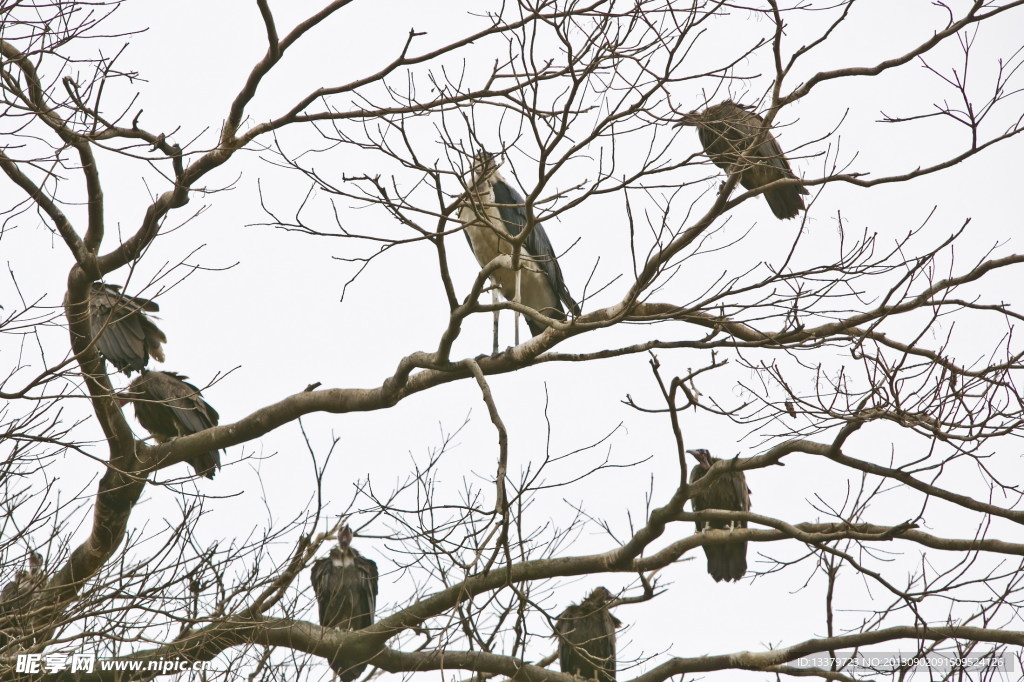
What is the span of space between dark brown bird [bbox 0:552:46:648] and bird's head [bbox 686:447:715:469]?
4.34 meters

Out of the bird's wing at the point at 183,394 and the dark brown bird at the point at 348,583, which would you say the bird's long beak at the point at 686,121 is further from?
the bird's wing at the point at 183,394

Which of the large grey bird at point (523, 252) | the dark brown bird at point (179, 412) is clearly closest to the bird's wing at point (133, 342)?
the dark brown bird at point (179, 412)

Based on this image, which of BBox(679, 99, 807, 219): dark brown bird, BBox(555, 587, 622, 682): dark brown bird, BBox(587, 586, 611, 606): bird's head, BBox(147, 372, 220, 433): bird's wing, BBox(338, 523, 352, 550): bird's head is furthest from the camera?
BBox(147, 372, 220, 433): bird's wing

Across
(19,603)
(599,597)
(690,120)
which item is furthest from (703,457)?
(19,603)

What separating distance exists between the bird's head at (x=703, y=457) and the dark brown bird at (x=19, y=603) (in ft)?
14.3

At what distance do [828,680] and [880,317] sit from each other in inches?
70.6

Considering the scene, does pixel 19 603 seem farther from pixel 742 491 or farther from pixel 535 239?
pixel 742 491

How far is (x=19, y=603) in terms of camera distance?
12.0 feet

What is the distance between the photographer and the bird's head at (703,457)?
22.5 feet

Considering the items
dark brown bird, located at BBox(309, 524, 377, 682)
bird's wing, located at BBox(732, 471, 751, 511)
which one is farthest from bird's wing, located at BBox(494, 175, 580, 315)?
dark brown bird, located at BBox(309, 524, 377, 682)

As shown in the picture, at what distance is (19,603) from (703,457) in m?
4.68

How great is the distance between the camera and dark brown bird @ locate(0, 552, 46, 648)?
3.43 meters

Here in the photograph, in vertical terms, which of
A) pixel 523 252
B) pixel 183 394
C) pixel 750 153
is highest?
pixel 523 252

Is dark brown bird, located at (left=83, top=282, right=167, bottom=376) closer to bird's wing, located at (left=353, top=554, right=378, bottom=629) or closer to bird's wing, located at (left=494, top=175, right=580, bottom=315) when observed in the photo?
bird's wing, located at (left=353, top=554, right=378, bottom=629)
